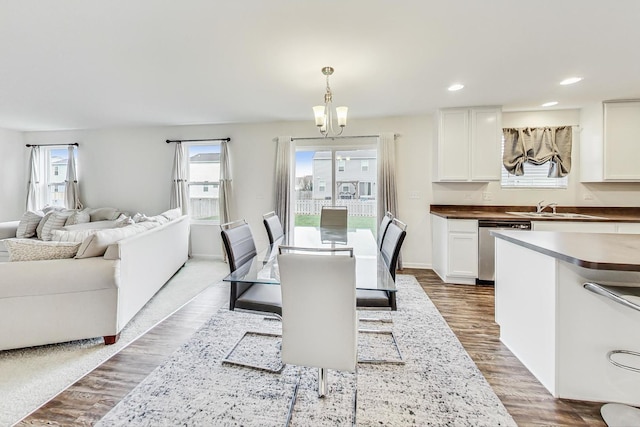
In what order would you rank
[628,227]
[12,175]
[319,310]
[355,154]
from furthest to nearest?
[12,175] → [355,154] → [628,227] → [319,310]

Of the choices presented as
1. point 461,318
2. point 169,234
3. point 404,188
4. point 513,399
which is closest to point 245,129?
point 169,234

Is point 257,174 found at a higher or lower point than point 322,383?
higher

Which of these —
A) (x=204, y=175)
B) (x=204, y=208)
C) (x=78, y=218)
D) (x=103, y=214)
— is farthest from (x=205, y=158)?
(x=78, y=218)

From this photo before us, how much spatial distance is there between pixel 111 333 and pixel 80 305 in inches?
12.5

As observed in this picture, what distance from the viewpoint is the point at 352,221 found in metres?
4.56

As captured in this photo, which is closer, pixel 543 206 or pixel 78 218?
pixel 543 206

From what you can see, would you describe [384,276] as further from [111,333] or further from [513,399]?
[111,333]

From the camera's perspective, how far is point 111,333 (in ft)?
6.89

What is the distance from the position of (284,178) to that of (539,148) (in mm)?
3903

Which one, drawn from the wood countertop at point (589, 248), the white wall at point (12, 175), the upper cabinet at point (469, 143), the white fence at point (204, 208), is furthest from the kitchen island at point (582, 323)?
the white wall at point (12, 175)

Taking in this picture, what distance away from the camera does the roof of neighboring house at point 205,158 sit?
4.88 meters

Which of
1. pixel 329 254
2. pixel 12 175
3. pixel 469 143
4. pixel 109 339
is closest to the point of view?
pixel 329 254

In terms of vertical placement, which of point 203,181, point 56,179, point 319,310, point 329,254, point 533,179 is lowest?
point 319,310

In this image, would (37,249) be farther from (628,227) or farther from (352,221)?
(628,227)
